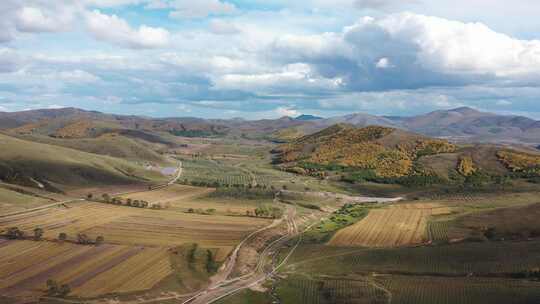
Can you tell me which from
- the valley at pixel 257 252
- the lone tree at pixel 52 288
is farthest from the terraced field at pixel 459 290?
the lone tree at pixel 52 288

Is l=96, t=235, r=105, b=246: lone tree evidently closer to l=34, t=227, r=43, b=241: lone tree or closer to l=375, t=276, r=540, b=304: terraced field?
l=34, t=227, r=43, b=241: lone tree

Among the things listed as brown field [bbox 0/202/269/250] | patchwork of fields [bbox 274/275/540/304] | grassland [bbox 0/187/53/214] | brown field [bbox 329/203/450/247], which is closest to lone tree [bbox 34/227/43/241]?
brown field [bbox 0/202/269/250]

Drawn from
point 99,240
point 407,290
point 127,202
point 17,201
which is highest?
point 17,201

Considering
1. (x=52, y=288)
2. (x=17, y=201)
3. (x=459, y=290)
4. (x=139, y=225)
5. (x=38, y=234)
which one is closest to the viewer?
(x=52, y=288)

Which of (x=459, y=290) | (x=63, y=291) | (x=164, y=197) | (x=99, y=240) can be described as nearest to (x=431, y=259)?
(x=459, y=290)

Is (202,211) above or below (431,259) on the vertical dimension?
above

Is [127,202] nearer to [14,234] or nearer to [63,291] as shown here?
[14,234]

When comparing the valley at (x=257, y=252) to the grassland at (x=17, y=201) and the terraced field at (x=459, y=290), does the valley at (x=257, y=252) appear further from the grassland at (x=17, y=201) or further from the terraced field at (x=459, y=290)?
the grassland at (x=17, y=201)
